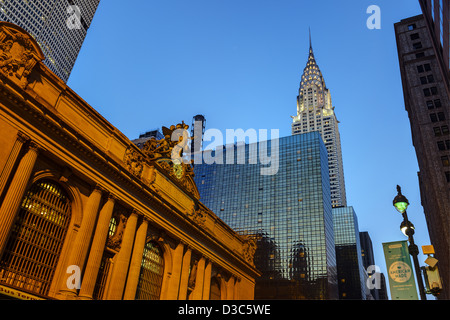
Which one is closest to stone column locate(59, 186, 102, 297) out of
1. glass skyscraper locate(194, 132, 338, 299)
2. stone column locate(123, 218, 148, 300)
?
stone column locate(123, 218, 148, 300)

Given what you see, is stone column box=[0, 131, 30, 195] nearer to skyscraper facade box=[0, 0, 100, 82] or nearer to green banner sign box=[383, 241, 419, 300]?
green banner sign box=[383, 241, 419, 300]

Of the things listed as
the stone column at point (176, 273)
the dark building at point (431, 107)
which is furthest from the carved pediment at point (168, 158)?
Result: the dark building at point (431, 107)

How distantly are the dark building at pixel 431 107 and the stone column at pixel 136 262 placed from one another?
47424 mm

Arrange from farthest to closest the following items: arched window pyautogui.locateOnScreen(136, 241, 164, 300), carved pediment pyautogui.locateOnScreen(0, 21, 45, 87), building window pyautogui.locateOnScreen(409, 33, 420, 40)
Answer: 1. building window pyautogui.locateOnScreen(409, 33, 420, 40)
2. arched window pyautogui.locateOnScreen(136, 241, 164, 300)
3. carved pediment pyautogui.locateOnScreen(0, 21, 45, 87)


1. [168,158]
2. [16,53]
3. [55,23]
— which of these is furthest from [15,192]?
[55,23]

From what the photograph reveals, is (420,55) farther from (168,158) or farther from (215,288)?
(168,158)

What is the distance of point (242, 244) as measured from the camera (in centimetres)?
5191

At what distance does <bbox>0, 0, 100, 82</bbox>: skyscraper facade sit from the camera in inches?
4626

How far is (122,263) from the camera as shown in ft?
91.2

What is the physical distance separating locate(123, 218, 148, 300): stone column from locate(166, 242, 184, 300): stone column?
4953 mm

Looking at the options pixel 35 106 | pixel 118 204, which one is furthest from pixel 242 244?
pixel 35 106

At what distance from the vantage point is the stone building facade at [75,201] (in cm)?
2105

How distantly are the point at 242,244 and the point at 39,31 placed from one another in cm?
11512
